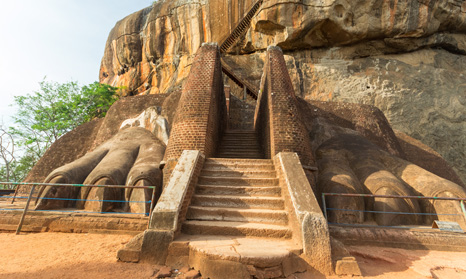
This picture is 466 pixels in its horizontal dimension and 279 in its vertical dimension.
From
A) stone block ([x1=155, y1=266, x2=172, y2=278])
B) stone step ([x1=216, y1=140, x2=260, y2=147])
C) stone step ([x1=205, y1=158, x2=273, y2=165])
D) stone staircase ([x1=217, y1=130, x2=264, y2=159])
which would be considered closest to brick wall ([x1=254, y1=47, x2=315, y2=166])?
stone step ([x1=205, y1=158, x2=273, y2=165])

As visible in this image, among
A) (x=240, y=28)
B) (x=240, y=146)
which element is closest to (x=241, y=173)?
(x=240, y=146)

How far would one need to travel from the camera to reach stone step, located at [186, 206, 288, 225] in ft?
12.5

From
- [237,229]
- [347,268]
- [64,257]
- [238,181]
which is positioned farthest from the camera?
[238,181]

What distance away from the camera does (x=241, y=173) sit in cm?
508

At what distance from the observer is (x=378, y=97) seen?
16781mm

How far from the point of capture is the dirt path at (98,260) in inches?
108

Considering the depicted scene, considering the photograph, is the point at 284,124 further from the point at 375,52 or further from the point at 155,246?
the point at 375,52

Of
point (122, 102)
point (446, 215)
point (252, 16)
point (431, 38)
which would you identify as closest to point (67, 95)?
point (122, 102)

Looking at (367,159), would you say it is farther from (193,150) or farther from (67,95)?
(67,95)

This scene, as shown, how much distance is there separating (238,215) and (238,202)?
1.07ft

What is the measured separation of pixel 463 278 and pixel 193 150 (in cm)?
484

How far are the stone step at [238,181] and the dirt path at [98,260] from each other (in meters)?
1.78

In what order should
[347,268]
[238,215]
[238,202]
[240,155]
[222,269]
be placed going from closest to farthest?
[222,269]
[347,268]
[238,215]
[238,202]
[240,155]

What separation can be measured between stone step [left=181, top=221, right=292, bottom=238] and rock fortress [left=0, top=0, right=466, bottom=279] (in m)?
0.02
